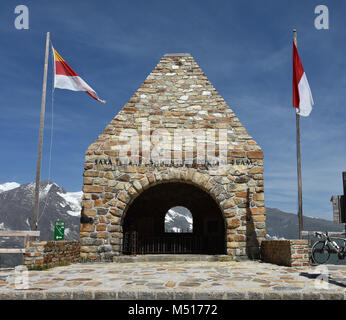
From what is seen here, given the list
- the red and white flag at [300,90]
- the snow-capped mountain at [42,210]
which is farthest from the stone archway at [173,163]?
the snow-capped mountain at [42,210]

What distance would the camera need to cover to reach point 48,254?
28.6 feet

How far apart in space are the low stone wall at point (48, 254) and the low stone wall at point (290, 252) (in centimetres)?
573

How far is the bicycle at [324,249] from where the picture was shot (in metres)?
8.60

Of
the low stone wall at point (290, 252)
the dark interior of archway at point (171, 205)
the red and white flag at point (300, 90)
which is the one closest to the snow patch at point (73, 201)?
the dark interior of archway at point (171, 205)

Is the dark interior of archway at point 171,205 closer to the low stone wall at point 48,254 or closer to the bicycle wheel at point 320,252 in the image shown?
the low stone wall at point 48,254

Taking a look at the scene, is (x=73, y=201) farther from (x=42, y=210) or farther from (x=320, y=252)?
(x=320, y=252)

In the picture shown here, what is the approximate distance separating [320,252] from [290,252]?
2.76ft

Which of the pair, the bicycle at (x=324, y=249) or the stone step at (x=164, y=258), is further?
the stone step at (x=164, y=258)

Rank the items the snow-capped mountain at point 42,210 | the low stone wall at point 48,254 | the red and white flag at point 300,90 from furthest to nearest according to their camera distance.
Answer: the snow-capped mountain at point 42,210 → the red and white flag at point 300,90 → the low stone wall at point 48,254

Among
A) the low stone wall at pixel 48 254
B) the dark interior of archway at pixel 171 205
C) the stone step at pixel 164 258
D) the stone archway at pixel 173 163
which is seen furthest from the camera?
the dark interior of archway at pixel 171 205

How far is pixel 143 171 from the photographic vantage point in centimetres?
1100

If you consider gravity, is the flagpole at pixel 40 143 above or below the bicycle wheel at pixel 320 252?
above

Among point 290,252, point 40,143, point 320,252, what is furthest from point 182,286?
point 40,143
